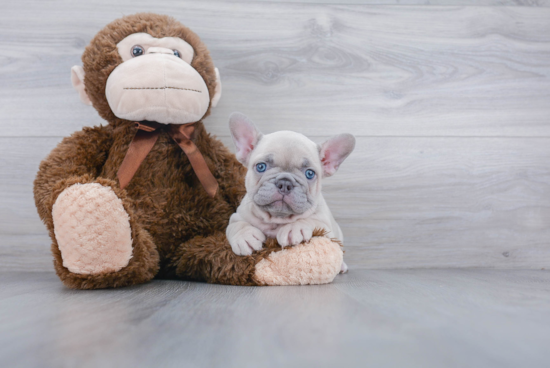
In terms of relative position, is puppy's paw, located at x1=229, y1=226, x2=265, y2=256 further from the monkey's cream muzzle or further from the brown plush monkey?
the monkey's cream muzzle

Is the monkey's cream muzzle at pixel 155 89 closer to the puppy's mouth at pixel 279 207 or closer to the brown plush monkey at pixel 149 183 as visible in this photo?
the brown plush monkey at pixel 149 183

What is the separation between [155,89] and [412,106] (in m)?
0.95

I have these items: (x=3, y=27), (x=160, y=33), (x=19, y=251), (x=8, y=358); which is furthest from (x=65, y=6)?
(x=8, y=358)

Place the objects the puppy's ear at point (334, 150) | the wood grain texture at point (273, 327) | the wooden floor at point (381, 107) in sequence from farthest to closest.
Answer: the wooden floor at point (381, 107), the puppy's ear at point (334, 150), the wood grain texture at point (273, 327)

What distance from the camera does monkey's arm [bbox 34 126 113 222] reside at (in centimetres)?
100

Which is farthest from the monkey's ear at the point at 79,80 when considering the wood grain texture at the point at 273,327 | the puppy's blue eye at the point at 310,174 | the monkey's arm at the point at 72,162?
the puppy's blue eye at the point at 310,174

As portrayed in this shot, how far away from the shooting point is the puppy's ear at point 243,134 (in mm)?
1084

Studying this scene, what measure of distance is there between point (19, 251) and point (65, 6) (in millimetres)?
880

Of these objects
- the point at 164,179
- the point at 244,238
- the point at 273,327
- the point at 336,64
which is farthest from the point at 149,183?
the point at 336,64

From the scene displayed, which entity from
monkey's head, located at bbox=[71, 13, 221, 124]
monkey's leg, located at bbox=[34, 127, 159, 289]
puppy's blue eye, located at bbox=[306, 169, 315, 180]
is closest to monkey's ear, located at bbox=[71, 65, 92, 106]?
monkey's head, located at bbox=[71, 13, 221, 124]

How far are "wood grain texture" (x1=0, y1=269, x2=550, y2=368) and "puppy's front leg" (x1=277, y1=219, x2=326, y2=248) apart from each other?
124mm

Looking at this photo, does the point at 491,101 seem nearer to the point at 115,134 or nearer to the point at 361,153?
the point at 361,153

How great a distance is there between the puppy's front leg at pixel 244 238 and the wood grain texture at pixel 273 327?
0.10m

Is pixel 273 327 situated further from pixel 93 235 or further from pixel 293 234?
pixel 93 235
